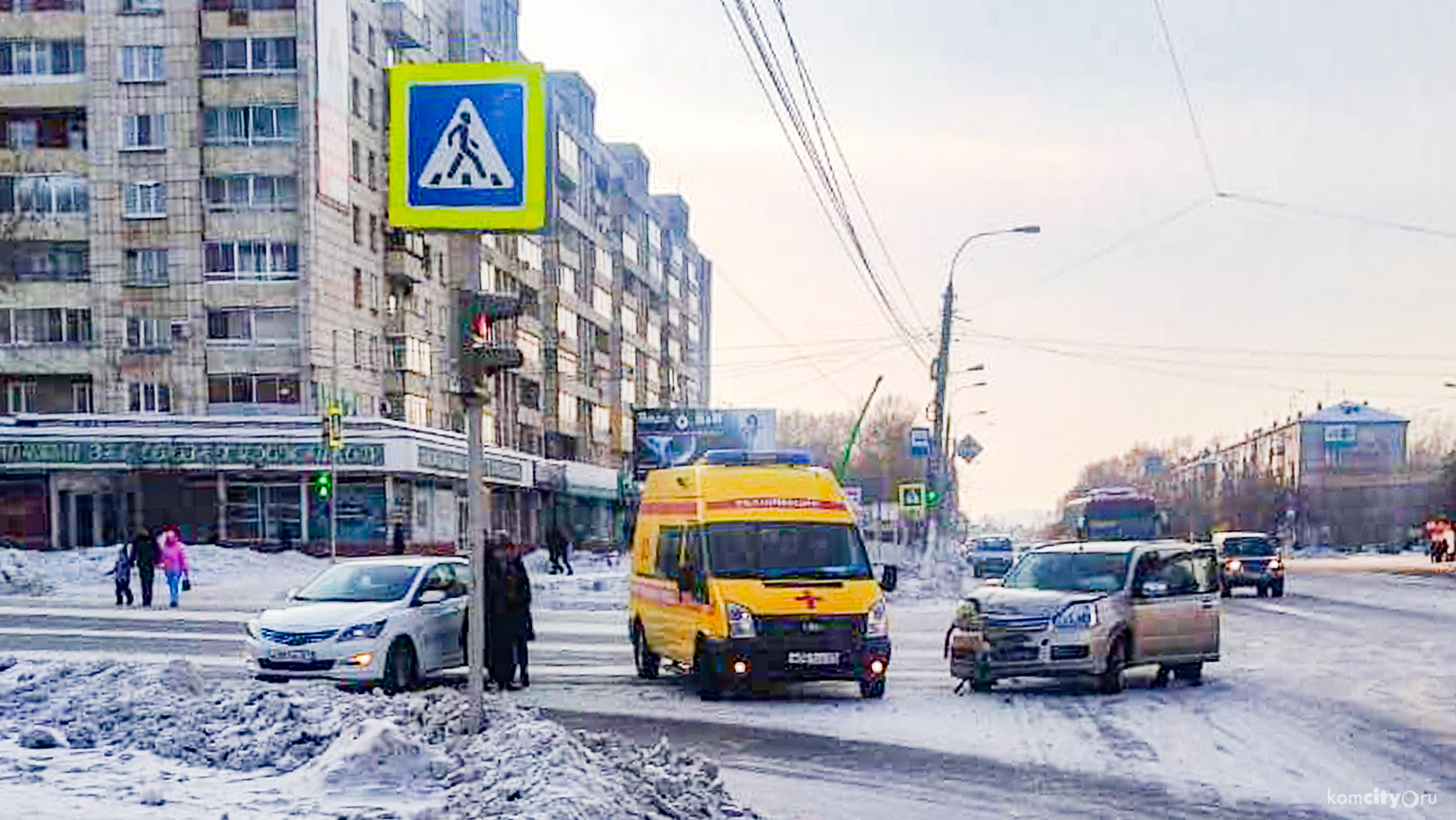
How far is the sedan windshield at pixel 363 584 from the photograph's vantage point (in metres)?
16.7

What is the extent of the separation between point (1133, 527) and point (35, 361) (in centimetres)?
3898

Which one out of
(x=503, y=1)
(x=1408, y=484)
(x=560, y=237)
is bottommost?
(x=1408, y=484)

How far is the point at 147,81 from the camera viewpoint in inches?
2199

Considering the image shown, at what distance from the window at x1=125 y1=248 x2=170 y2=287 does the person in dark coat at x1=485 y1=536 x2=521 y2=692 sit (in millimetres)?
43589

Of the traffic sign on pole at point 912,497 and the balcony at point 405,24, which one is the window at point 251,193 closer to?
the balcony at point 405,24

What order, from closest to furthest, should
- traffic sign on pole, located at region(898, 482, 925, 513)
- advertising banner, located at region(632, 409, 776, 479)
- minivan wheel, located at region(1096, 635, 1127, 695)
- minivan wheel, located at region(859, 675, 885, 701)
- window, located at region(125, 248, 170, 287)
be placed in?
minivan wheel, located at region(859, 675, 885, 701) < minivan wheel, located at region(1096, 635, 1127, 695) < traffic sign on pole, located at region(898, 482, 925, 513) < advertising banner, located at region(632, 409, 776, 479) < window, located at region(125, 248, 170, 287)

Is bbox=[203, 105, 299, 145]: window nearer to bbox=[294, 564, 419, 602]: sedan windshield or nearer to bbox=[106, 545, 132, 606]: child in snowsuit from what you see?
bbox=[106, 545, 132, 606]: child in snowsuit

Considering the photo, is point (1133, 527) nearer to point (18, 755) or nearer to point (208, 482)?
point (208, 482)

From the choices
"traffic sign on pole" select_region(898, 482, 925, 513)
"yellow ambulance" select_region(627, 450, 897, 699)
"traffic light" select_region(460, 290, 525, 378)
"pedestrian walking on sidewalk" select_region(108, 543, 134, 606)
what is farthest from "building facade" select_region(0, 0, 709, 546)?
"traffic light" select_region(460, 290, 525, 378)

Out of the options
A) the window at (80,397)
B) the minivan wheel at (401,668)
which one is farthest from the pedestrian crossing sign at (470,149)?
the window at (80,397)

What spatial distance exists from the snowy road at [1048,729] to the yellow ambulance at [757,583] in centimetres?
43

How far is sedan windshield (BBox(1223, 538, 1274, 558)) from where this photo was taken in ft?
133

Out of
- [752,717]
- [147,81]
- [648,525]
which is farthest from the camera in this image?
[147,81]

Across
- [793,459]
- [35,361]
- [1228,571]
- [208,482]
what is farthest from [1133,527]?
[35,361]
